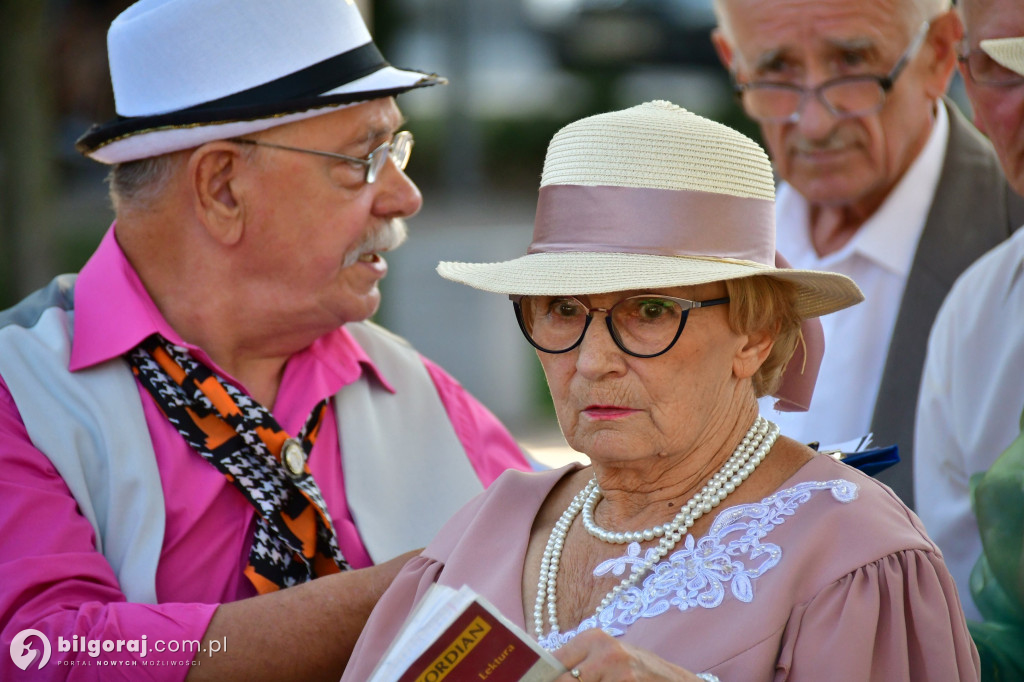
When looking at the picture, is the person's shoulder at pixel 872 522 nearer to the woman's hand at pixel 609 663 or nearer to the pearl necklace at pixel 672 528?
the pearl necklace at pixel 672 528

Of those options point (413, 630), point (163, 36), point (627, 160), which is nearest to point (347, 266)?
point (163, 36)

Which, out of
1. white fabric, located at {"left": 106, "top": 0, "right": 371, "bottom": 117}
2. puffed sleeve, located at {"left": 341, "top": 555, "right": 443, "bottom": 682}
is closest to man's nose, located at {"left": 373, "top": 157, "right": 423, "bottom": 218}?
white fabric, located at {"left": 106, "top": 0, "right": 371, "bottom": 117}

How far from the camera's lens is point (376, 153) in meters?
3.05

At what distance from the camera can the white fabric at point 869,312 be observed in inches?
135

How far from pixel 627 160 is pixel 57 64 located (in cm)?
1167

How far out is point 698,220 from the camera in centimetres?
208

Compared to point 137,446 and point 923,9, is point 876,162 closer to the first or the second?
point 923,9

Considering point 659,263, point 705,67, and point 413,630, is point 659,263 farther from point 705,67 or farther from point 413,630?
point 705,67

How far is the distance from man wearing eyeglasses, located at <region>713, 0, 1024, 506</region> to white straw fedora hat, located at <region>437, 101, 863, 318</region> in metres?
1.32

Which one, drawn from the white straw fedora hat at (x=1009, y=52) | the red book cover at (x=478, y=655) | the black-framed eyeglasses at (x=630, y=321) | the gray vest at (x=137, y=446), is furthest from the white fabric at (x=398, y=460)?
the white straw fedora hat at (x=1009, y=52)

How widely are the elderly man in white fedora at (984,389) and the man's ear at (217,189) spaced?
1.84 metres

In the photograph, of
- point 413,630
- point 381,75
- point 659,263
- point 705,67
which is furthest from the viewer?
point 705,67

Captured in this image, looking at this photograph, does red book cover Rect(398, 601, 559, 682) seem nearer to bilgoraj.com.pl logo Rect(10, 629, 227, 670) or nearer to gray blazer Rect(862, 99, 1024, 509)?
bilgoraj.com.pl logo Rect(10, 629, 227, 670)

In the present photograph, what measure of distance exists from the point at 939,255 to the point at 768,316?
4.77 feet
